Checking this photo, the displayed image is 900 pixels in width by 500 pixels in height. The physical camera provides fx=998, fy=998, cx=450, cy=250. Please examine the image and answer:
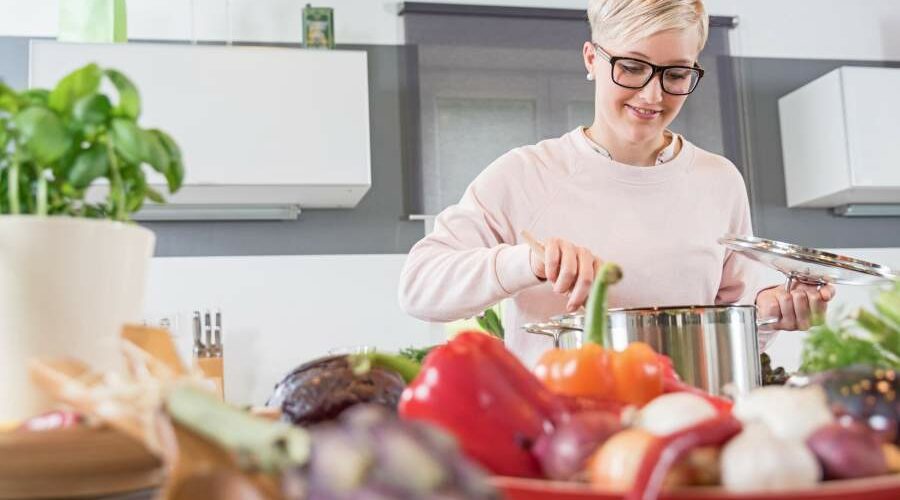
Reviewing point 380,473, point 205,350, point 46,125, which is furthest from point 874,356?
point 205,350

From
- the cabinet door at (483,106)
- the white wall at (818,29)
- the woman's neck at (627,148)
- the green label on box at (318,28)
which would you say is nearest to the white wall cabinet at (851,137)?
the white wall at (818,29)

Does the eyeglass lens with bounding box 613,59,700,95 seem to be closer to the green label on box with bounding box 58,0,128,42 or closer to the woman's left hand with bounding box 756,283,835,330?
the woman's left hand with bounding box 756,283,835,330

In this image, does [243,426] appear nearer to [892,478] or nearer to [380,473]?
[380,473]

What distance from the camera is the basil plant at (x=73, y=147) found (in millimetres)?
602

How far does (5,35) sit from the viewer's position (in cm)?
349

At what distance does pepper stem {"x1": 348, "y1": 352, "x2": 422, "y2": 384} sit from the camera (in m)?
0.67

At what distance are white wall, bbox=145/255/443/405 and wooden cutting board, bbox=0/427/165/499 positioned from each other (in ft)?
10.1

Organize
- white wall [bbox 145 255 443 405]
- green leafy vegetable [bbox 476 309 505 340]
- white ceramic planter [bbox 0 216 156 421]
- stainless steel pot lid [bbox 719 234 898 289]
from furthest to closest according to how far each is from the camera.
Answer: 1. white wall [bbox 145 255 443 405]
2. green leafy vegetable [bbox 476 309 505 340]
3. stainless steel pot lid [bbox 719 234 898 289]
4. white ceramic planter [bbox 0 216 156 421]

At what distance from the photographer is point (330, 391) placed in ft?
2.15

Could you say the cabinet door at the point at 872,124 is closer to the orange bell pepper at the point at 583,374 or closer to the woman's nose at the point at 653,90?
the woman's nose at the point at 653,90

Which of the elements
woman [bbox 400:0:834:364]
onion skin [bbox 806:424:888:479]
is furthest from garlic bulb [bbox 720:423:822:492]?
woman [bbox 400:0:834:364]

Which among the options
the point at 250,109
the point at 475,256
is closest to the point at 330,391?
the point at 475,256

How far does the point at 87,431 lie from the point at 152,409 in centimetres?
3

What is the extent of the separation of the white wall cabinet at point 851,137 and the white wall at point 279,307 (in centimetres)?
160
